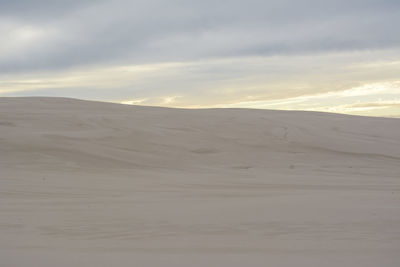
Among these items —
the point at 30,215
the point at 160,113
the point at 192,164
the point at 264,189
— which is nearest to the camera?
the point at 30,215

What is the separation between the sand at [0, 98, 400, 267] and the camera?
4.14 metres

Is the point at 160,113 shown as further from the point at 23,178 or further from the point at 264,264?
the point at 264,264

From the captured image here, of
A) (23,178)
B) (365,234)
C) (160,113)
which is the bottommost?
(365,234)

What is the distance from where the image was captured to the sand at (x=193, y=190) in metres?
4.14

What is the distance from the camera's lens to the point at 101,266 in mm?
3701

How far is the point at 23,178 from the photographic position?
23.5ft

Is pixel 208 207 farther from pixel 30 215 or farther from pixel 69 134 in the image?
pixel 69 134

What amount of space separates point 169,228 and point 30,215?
5.00ft

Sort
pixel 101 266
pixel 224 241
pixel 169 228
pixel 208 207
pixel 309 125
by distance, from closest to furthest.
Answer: pixel 101 266 < pixel 224 241 < pixel 169 228 < pixel 208 207 < pixel 309 125

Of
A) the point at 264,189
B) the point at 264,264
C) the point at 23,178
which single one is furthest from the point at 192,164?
the point at 264,264

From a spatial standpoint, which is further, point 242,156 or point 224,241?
point 242,156

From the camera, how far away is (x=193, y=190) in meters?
6.72

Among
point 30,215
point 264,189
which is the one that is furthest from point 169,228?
point 264,189

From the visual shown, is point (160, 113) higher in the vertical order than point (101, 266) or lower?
higher
